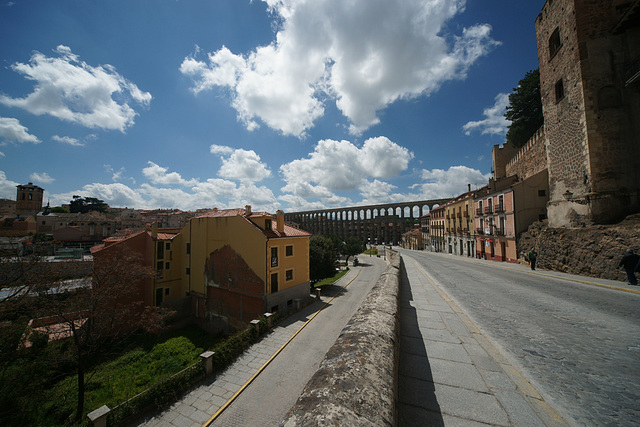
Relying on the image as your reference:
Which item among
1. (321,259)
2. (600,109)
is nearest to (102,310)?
(321,259)

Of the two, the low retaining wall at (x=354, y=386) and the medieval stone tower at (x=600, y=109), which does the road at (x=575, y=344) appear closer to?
the low retaining wall at (x=354, y=386)

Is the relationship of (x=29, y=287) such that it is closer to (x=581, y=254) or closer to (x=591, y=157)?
(x=581, y=254)

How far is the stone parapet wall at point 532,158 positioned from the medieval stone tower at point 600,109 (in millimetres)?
7566

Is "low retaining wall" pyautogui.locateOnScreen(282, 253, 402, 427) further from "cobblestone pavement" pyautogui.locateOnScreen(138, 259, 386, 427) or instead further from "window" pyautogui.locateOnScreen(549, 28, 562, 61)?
"window" pyautogui.locateOnScreen(549, 28, 562, 61)

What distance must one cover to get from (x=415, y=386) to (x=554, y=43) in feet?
80.6

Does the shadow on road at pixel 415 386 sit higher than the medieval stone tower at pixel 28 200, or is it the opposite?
the medieval stone tower at pixel 28 200

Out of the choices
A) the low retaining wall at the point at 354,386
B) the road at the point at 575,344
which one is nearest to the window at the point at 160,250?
the road at the point at 575,344

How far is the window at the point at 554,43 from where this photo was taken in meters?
15.5

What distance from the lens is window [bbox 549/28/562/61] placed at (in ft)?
50.8

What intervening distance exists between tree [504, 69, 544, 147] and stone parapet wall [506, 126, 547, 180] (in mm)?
4594

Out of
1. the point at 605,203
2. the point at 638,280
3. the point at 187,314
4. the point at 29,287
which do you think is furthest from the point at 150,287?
the point at 605,203

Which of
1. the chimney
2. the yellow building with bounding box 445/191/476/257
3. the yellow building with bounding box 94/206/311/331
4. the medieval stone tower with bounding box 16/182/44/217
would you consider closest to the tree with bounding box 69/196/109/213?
the medieval stone tower with bounding box 16/182/44/217

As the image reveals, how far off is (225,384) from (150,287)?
17740 millimetres

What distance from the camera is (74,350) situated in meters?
11.6
